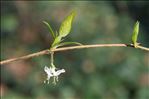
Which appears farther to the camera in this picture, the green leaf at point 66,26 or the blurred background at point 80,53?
the blurred background at point 80,53

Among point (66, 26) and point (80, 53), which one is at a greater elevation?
point (80, 53)

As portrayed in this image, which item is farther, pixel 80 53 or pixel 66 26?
pixel 80 53

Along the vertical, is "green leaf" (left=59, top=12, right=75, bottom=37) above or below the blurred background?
below

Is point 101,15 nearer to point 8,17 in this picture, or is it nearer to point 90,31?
point 90,31

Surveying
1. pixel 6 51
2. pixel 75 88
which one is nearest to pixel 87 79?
pixel 75 88

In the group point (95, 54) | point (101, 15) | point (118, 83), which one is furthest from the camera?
point (101, 15)

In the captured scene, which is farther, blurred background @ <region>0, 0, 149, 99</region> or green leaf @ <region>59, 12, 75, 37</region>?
blurred background @ <region>0, 0, 149, 99</region>

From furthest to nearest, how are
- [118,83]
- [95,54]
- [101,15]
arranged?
[101,15], [95,54], [118,83]

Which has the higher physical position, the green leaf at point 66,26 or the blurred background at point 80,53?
the blurred background at point 80,53
